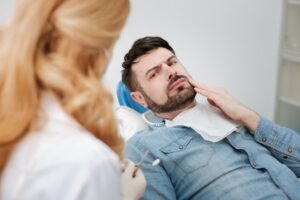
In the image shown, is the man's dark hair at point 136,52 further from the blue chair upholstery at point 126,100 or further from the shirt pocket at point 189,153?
the shirt pocket at point 189,153

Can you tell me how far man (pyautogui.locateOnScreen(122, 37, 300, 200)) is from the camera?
1.36 metres

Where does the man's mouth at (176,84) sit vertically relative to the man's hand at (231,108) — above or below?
above

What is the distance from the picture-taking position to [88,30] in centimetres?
73

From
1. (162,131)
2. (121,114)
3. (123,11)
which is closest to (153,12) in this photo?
(121,114)

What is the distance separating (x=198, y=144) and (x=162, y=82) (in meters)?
0.28

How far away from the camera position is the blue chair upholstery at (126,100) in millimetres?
1753

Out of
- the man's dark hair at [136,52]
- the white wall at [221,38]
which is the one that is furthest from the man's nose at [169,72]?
the white wall at [221,38]

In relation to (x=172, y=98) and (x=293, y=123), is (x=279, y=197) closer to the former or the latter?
(x=172, y=98)

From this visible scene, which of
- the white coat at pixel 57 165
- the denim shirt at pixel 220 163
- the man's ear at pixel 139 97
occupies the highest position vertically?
the white coat at pixel 57 165

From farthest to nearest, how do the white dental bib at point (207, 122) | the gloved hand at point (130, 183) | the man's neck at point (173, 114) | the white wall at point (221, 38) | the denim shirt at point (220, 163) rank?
the white wall at point (221, 38), the man's neck at point (173, 114), the white dental bib at point (207, 122), the denim shirt at point (220, 163), the gloved hand at point (130, 183)

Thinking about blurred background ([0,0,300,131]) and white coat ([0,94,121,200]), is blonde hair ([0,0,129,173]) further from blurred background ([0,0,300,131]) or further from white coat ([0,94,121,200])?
blurred background ([0,0,300,131])

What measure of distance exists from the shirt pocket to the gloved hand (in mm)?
392

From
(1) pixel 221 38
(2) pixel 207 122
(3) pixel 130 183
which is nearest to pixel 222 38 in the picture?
(1) pixel 221 38

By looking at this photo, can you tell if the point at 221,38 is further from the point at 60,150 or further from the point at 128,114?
the point at 60,150
